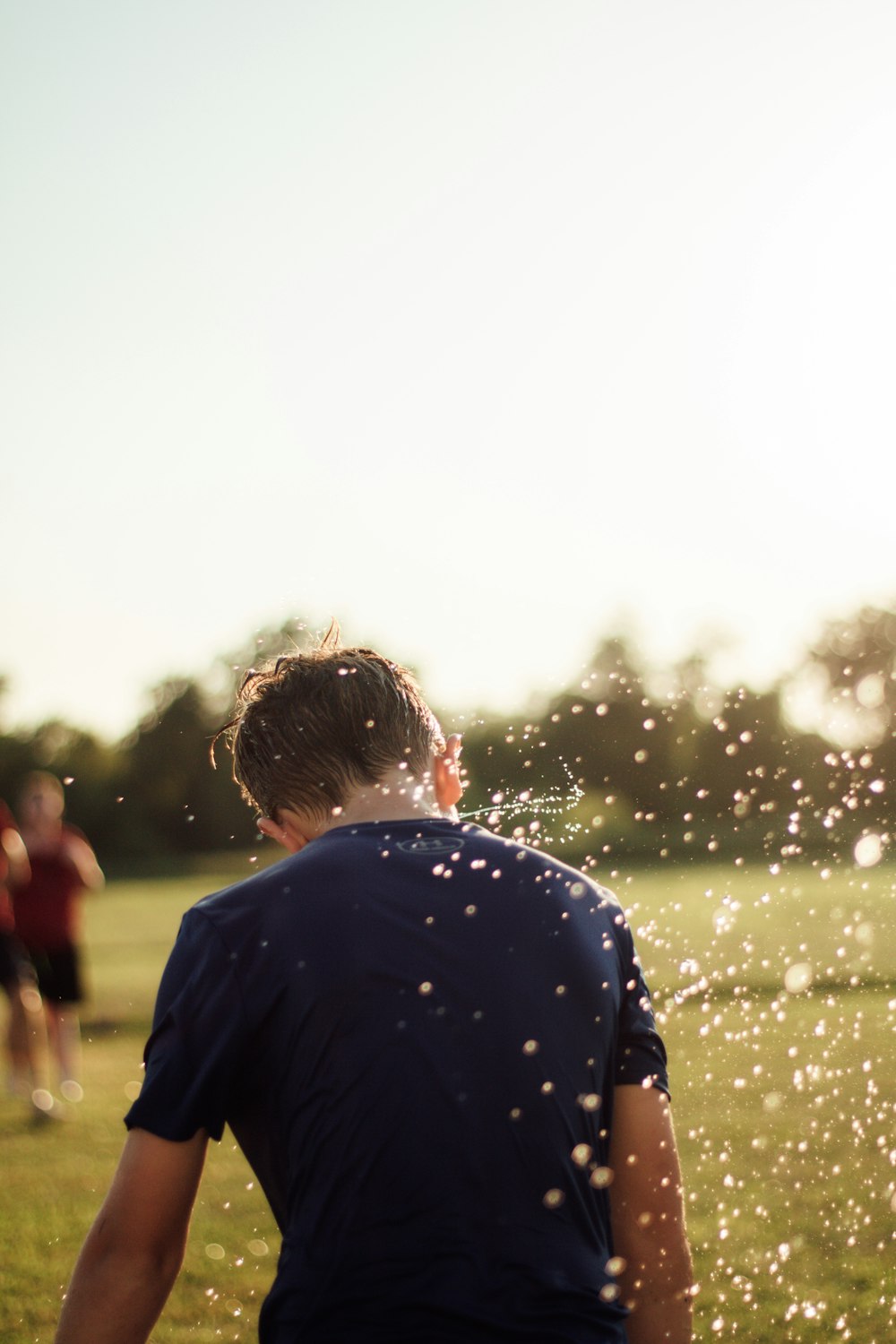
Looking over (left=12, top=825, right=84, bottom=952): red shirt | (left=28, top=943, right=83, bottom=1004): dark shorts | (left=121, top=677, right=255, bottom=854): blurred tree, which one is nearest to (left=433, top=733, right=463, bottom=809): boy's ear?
(left=12, top=825, right=84, bottom=952): red shirt

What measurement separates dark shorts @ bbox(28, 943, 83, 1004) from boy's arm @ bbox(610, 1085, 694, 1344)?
8257 mm

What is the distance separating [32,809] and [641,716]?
6.95 meters

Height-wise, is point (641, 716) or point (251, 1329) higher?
point (641, 716)

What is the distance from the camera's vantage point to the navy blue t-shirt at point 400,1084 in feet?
4.96

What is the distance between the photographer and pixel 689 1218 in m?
5.98

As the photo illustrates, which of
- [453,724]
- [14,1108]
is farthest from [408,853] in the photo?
[14,1108]

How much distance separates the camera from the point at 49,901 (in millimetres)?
9398

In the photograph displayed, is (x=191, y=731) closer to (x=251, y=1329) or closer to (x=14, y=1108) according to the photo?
(x=14, y=1108)

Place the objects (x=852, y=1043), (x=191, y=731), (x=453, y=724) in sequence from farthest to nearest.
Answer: (x=191, y=731), (x=852, y=1043), (x=453, y=724)

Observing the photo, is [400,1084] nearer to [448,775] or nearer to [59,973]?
[448,775]

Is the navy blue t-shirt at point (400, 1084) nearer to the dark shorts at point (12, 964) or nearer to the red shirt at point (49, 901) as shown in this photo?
the dark shorts at point (12, 964)

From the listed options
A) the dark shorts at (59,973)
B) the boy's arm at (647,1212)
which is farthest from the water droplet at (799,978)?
the boy's arm at (647,1212)

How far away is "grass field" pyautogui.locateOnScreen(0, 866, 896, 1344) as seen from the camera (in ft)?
15.7

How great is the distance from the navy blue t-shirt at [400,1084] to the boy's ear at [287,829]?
9.9 inches
